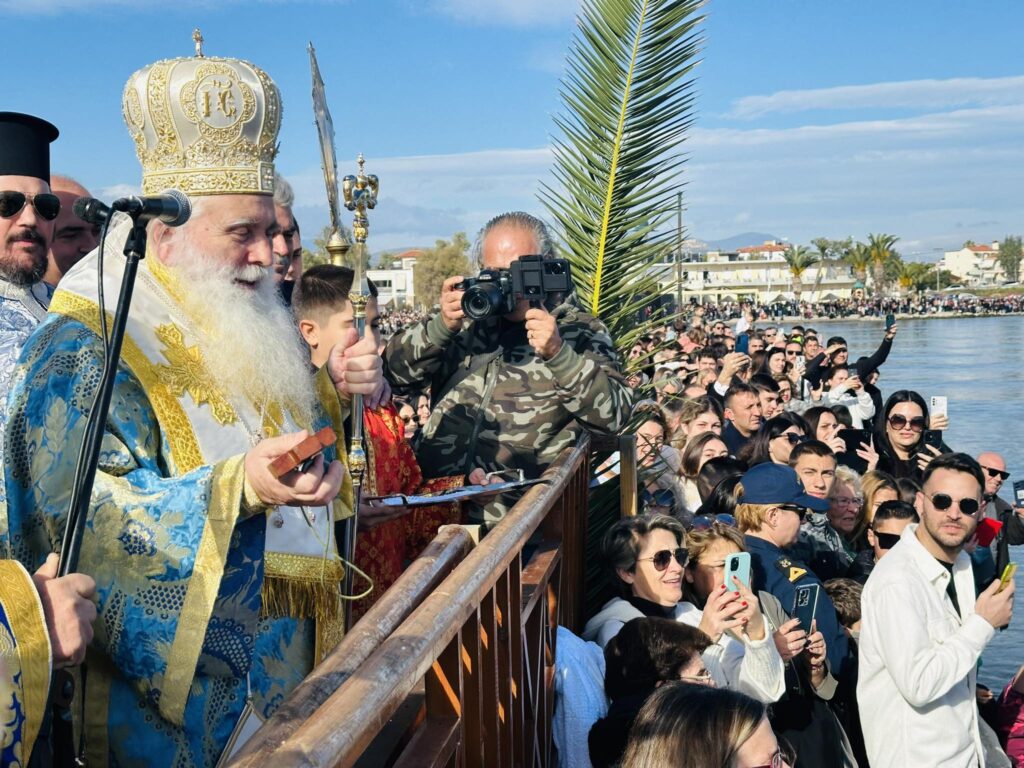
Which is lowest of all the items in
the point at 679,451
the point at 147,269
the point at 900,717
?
the point at 900,717

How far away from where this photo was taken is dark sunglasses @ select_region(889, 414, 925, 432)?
9.04m

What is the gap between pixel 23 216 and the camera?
350 cm

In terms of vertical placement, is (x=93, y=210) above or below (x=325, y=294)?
above

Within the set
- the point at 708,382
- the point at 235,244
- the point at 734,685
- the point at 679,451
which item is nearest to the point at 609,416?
the point at 734,685

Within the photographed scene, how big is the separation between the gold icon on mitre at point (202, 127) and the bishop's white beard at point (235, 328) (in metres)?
0.19

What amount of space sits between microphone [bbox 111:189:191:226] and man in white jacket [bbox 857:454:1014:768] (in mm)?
3288

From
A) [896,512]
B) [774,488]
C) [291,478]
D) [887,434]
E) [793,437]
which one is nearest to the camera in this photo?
[291,478]

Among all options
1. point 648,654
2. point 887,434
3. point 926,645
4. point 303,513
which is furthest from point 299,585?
point 887,434

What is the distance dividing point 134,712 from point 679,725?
4.27 ft

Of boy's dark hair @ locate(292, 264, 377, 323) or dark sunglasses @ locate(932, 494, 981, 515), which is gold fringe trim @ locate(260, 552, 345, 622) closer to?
boy's dark hair @ locate(292, 264, 377, 323)

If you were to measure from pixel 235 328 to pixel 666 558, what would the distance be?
2148 millimetres

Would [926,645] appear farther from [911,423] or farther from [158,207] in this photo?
[911,423]

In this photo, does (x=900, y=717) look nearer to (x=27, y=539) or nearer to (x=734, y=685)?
(x=734, y=685)

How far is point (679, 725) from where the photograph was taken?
2945mm
